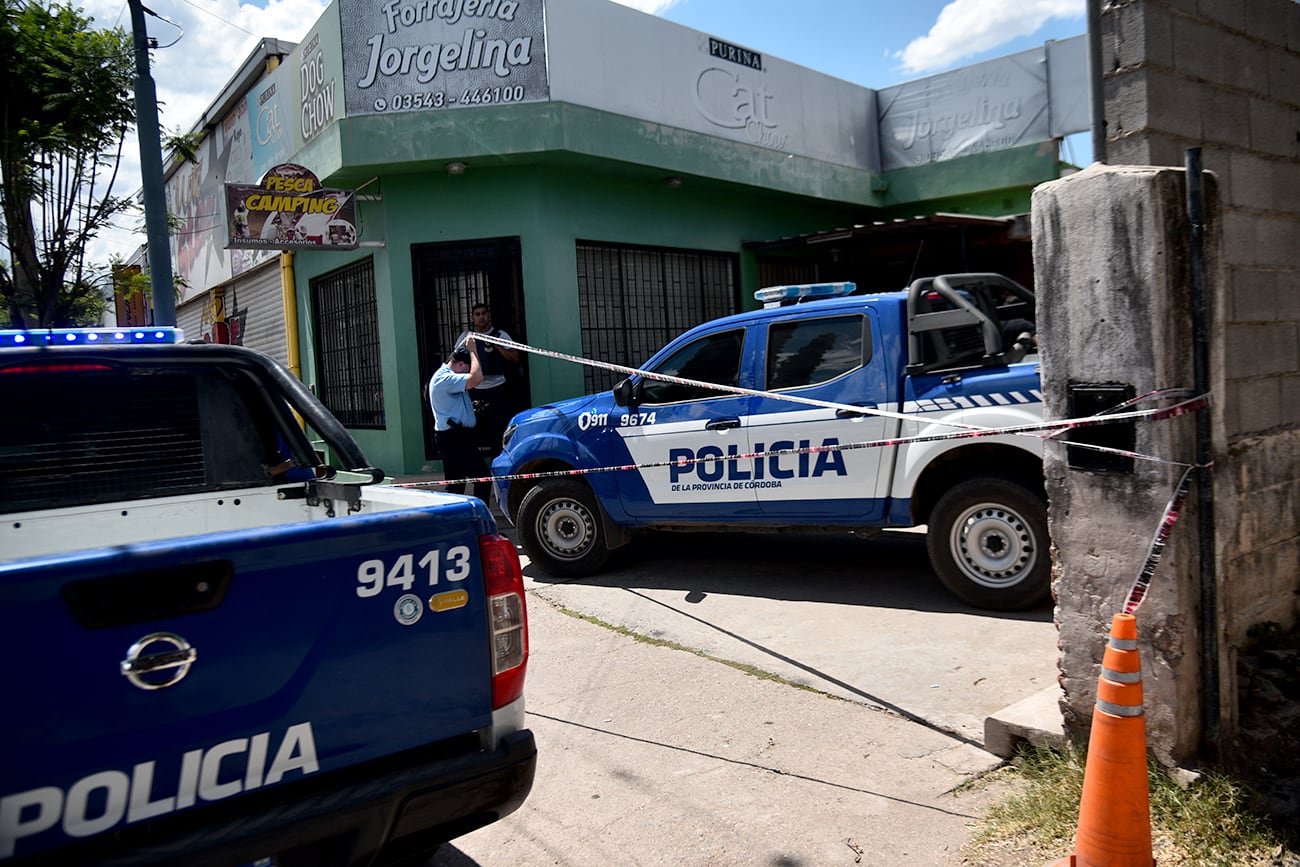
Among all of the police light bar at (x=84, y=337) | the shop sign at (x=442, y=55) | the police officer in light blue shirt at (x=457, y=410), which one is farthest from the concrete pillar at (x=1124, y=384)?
the shop sign at (x=442, y=55)

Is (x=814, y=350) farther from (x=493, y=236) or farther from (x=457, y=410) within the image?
(x=493, y=236)

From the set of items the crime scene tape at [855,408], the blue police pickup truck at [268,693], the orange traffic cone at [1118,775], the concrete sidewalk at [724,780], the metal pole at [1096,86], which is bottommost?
the concrete sidewalk at [724,780]

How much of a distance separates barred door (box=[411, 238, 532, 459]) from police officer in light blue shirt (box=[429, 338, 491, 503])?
2117mm

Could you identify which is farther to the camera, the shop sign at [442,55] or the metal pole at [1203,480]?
the shop sign at [442,55]

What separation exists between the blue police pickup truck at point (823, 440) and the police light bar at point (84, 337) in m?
2.97

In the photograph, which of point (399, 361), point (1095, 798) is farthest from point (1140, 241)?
point (399, 361)

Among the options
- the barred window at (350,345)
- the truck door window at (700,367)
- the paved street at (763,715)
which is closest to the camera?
the paved street at (763,715)

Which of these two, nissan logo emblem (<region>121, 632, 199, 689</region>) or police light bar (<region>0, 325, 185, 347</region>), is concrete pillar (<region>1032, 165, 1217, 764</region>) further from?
police light bar (<region>0, 325, 185, 347</region>)

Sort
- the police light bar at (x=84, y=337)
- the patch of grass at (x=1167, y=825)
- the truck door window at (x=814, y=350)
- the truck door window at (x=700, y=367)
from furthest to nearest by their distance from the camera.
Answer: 1. the truck door window at (x=700, y=367)
2. the truck door window at (x=814, y=350)
3. the police light bar at (x=84, y=337)
4. the patch of grass at (x=1167, y=825)

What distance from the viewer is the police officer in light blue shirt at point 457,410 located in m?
8.47

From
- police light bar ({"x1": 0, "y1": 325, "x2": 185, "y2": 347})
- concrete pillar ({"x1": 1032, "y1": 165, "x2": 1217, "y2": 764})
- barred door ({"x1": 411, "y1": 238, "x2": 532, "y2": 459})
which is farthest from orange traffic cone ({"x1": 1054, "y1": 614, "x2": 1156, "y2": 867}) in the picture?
barred door ({"x1": 411, "y1": 238, "x2": 532, "y2": 459})

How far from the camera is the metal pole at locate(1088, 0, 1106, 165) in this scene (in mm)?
3627

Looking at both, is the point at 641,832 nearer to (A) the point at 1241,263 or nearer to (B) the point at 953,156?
(A) the point at 1241,263

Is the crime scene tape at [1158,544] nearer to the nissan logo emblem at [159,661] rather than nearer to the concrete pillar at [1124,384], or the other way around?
the concrete pillar at [1124,384]
